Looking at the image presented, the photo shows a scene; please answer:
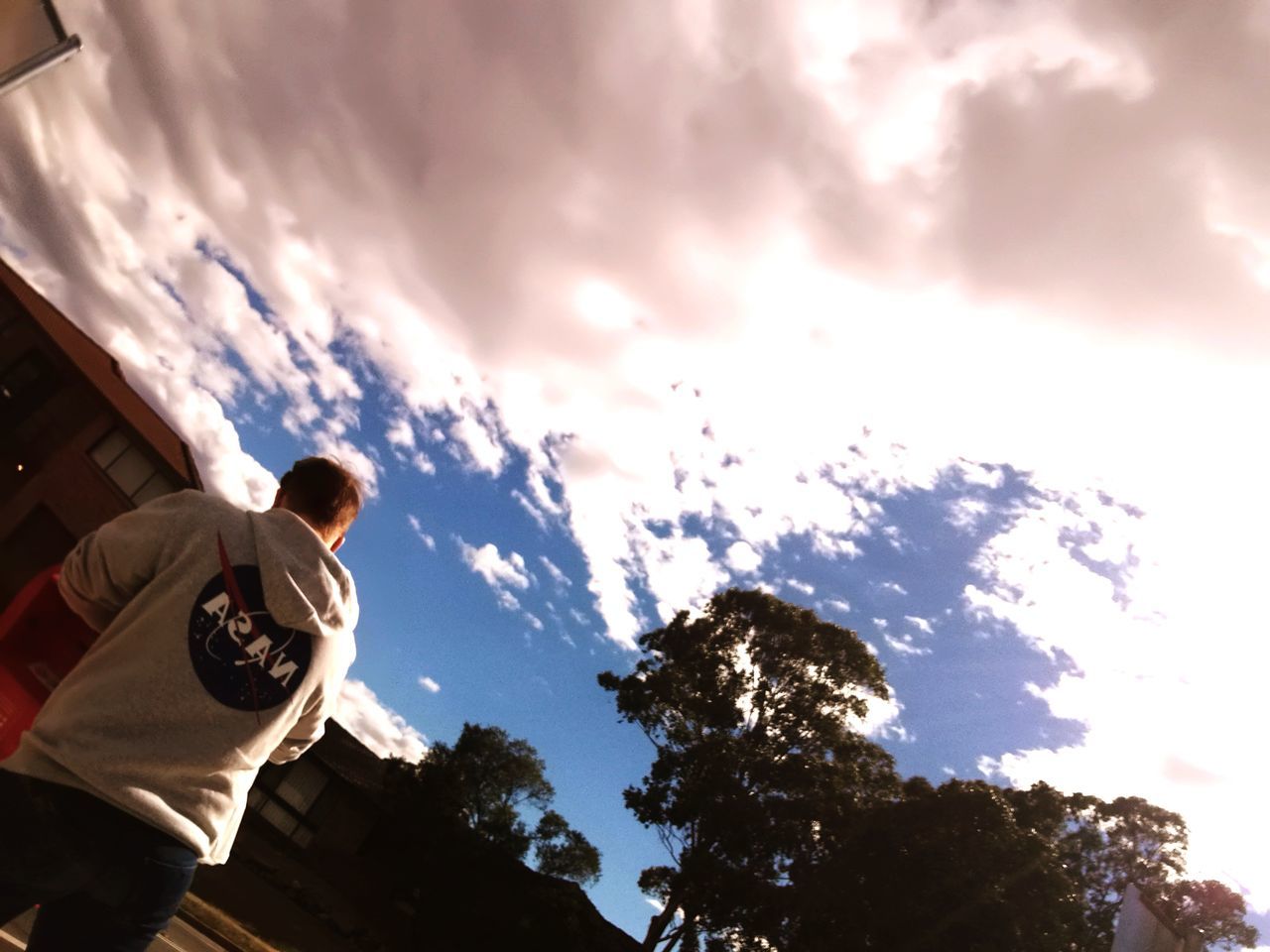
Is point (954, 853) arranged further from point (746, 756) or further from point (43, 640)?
point (43, 640)

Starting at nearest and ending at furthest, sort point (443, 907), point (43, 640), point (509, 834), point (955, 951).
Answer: point (43, 640)
point (955, 951)
point (443, 907)
point (509, 834)

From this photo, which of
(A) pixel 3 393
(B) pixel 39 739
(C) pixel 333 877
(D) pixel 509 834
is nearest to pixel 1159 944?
(B) pixel 39 739

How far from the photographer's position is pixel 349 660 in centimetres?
172

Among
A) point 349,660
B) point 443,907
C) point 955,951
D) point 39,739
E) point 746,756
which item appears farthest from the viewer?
point 443,907

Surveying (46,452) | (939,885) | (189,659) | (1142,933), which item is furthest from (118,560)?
(46,452)

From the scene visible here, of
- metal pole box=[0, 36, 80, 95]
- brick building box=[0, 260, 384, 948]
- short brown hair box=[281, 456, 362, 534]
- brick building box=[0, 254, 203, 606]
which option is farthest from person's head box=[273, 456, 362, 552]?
brick building box=[0, 254, 203, 606]

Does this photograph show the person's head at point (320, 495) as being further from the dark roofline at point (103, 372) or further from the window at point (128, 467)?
the dark roofline at point (103, 372)

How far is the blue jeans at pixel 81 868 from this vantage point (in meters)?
1.21

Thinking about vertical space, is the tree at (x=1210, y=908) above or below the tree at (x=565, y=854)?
above

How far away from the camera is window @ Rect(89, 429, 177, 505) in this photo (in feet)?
62.6

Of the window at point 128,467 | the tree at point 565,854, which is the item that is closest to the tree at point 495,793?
the tree at point 565,854

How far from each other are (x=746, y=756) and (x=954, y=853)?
4602 mm

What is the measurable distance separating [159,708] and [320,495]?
23.6 inches

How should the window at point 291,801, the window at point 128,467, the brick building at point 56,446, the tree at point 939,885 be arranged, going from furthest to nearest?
the window at point 291,801, the window at point 128,467, the brick building at point 56,446, the tree at point 939,885
